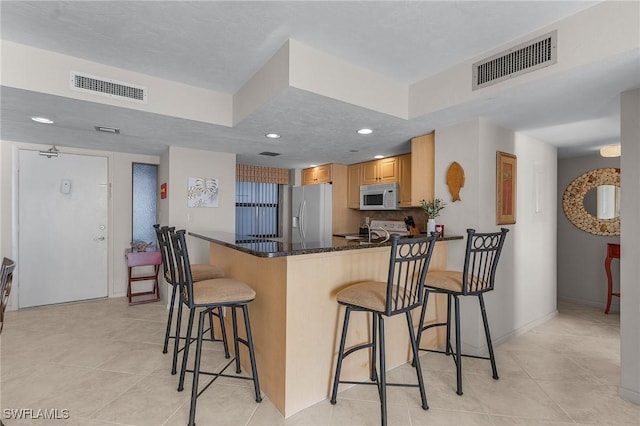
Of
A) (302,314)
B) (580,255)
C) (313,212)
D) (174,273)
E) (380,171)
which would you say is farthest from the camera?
(313,212)

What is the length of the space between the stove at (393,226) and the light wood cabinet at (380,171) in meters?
0.64

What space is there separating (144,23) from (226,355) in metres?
2.51

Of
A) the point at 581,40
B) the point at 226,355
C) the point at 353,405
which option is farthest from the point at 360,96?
the point at 226,355

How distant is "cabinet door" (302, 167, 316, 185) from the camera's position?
5.68m

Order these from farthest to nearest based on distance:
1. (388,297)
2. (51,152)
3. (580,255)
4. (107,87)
Result: (580,255), (51,152), (107,87), (388,297)

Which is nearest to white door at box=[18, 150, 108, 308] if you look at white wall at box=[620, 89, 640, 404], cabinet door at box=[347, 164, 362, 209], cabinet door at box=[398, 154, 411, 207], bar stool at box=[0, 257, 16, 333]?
bar stool at box=[0, 257, 16, 333]

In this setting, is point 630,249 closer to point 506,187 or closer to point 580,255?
point 506,187

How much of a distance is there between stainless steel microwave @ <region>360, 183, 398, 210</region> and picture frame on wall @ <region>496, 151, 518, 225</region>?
4.71ft

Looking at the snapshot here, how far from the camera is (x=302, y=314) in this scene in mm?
1998

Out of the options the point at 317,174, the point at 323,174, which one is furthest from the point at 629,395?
the point at 317,174

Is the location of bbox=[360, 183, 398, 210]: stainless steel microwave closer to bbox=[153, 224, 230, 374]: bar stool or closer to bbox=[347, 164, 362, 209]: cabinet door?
bbox=[347, 164, 362, 209]: cabinet door

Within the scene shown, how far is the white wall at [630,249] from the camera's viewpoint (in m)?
2.12

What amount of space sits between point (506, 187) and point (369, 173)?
7.03 ft

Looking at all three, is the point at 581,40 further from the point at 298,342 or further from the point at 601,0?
the point at 298,342
